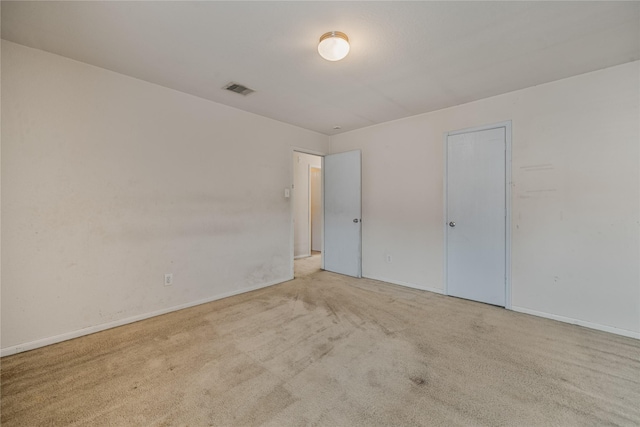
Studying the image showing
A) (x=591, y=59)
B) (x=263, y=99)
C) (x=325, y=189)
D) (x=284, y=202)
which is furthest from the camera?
(x=325, y=189)

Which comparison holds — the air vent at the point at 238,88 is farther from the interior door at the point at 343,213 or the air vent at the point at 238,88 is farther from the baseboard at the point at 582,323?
the baseboard at the point at 582,323

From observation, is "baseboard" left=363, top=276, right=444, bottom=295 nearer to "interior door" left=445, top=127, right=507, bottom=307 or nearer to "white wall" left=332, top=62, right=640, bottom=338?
"white wall" left=332, top=62, right=640, bottom=338

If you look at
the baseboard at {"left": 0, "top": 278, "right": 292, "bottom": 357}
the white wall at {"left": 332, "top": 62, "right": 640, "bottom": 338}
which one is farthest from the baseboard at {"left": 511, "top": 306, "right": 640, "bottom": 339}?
the baseboard at {"left": 0, "top": 278, "right": 292, "bottom": 357}

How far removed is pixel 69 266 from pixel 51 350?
681 millimetres

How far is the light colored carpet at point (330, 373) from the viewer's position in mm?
1492

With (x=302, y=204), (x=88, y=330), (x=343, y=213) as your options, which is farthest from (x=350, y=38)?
(x=302, y=204)

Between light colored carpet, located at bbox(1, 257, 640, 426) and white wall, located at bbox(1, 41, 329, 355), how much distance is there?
1.21 ft

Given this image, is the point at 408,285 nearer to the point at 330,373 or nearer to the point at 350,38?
the point at 330,373

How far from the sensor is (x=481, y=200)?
3.22m

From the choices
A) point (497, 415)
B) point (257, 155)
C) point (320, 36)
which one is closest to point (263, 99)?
point (257, 155)

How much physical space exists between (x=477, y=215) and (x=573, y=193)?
2.91 feet

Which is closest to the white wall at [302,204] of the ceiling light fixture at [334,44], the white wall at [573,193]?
the white wall at [573,193]

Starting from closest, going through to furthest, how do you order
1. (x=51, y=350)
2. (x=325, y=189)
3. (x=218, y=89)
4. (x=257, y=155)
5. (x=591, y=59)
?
(x=51, y=350)
(x=591, y=59)
(x=218, y=89)
(x=257, y=155)
(x=325, y=189)

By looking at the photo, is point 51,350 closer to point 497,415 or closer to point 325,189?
point 497,415
